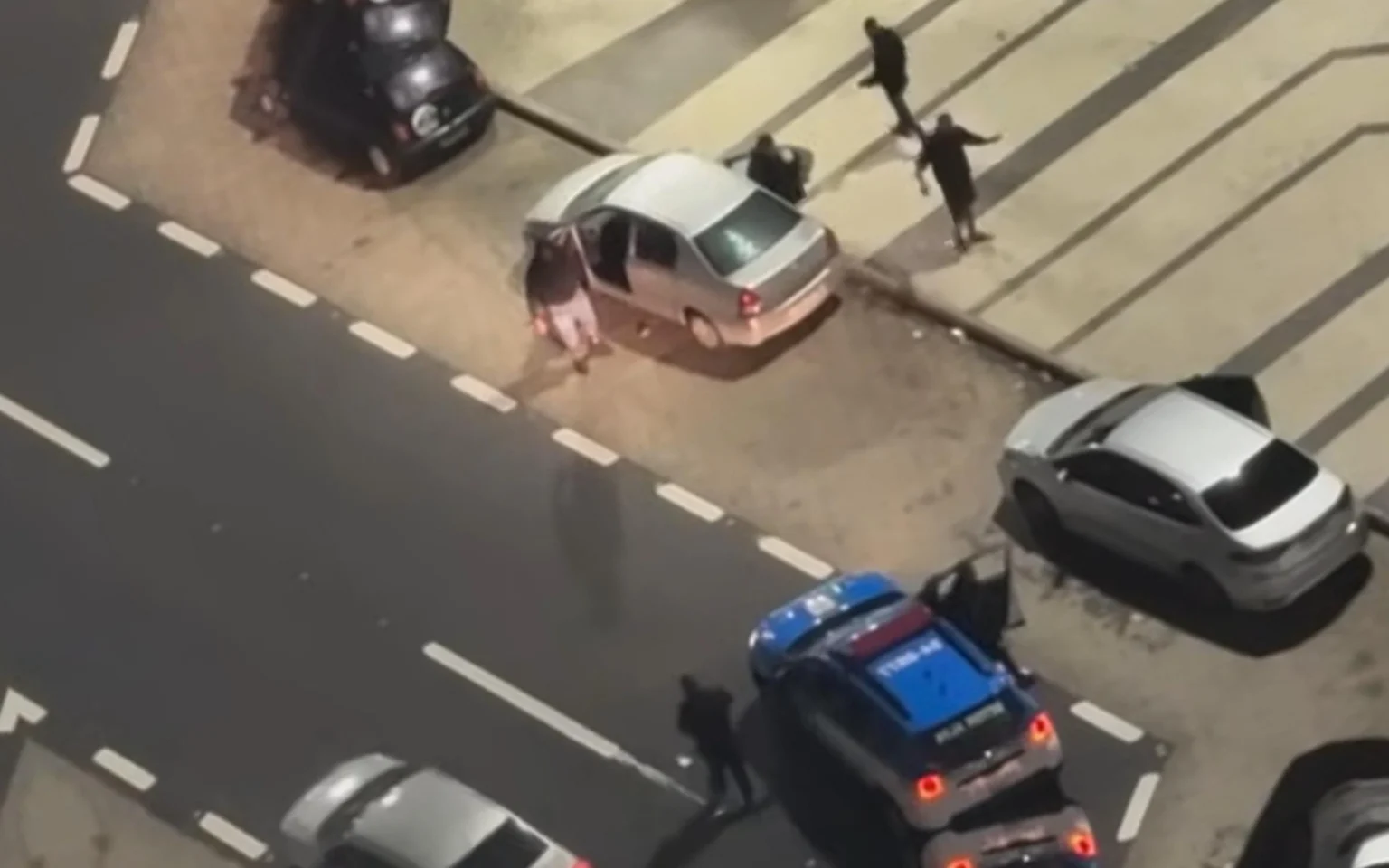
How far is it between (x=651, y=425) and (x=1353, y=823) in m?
7.12

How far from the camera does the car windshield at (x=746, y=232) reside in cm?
2089

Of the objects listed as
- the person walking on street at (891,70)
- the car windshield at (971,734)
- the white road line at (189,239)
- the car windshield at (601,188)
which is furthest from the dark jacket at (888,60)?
the car windshield at (971,734)

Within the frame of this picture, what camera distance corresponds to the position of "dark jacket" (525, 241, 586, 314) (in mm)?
20875

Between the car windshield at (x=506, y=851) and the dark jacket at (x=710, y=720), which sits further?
the dark jacket at (x=710, y=720)

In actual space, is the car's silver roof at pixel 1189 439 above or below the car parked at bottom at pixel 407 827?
above

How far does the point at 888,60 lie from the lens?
71.8 ft

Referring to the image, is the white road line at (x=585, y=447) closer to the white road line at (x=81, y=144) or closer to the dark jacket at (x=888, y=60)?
the dark jacket at (x=888, y=60)

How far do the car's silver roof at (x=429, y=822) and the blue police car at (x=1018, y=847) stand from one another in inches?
124

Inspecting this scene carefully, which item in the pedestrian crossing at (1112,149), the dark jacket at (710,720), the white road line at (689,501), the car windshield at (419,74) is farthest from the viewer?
the car windshield at (419,74)

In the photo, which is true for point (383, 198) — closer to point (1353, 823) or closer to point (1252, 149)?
point (1252, 149)

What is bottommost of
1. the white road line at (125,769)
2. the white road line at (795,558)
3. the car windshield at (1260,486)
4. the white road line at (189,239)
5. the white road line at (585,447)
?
the white road line at (795,558)

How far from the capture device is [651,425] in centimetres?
2081

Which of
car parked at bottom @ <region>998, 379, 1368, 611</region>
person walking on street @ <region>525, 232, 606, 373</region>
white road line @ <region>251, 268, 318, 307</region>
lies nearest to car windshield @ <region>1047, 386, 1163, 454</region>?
car parked at bottom @ <region>998, 379, 1368, 611</region>

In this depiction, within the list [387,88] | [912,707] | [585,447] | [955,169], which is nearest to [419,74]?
[387,88]
